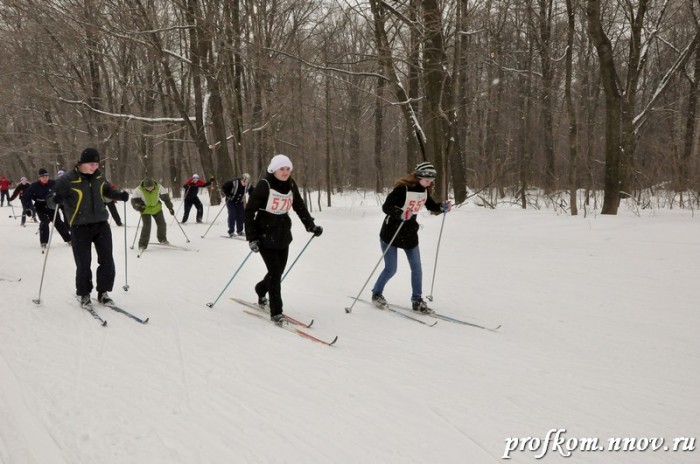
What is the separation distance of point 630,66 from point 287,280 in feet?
47.5

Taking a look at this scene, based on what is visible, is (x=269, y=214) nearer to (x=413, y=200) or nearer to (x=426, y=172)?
(x=413, y=200)

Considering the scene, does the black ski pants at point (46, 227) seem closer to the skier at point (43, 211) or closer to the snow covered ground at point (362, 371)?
the skier at point (43, 211)

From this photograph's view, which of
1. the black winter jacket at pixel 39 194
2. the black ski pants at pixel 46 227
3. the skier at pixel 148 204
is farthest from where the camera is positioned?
the black winter jacket at pixel 39 194

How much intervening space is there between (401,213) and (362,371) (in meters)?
2.45

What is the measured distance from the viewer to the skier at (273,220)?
531 cm

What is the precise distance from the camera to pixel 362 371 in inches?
160

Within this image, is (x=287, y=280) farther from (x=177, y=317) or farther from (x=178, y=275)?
(x=177, y=317)

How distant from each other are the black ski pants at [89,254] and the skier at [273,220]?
1984 mm

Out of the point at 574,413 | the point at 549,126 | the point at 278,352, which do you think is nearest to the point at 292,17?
the point at 549,126

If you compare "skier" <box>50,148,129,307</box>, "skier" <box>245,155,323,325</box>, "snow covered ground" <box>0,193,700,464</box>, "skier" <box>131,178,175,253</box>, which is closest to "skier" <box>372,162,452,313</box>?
"snow covered ground" <box>0,193,700,464</box>

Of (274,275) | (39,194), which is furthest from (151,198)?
(274,275)

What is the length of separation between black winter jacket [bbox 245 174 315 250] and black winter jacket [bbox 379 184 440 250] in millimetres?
1331

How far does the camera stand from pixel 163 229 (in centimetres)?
1130

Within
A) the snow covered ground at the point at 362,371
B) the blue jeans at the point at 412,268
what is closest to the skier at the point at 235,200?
the snow covered ground at the point at 362,371
